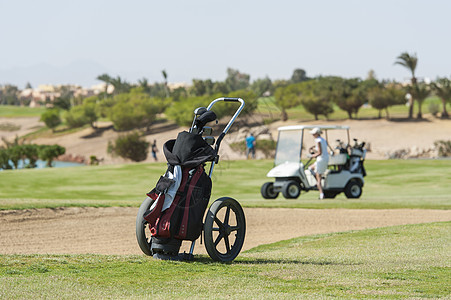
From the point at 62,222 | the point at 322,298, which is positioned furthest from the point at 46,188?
the point at 322,298

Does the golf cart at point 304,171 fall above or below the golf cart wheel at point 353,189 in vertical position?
above

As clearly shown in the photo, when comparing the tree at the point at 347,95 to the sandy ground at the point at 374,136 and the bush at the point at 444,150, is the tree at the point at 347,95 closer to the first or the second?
the sandy ground at the point at 374,136

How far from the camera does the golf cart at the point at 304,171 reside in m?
21.6

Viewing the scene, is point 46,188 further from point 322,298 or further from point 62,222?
point 322,298

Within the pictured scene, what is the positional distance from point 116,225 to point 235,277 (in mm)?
7798

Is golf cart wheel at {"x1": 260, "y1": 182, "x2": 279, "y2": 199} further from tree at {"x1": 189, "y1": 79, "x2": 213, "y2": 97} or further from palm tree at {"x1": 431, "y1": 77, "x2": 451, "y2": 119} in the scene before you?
tree at {"x1": 189, "y1": 79, "x2": 213, "y2": 97}

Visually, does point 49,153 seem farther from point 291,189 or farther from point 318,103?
point 318,103

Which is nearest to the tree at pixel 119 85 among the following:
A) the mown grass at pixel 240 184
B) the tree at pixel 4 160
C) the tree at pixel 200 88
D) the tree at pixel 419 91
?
the tree at pixel 200 88

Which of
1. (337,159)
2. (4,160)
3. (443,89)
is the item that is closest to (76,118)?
(443,89)

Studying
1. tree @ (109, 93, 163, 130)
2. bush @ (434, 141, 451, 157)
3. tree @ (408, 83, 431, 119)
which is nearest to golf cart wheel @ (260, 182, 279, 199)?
bush @ (434, 141, 451, 157)

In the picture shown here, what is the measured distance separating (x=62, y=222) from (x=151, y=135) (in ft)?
302

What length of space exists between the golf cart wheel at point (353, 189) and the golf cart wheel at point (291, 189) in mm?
1524

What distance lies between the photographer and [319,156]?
20.6 m

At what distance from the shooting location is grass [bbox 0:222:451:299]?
6133mm
